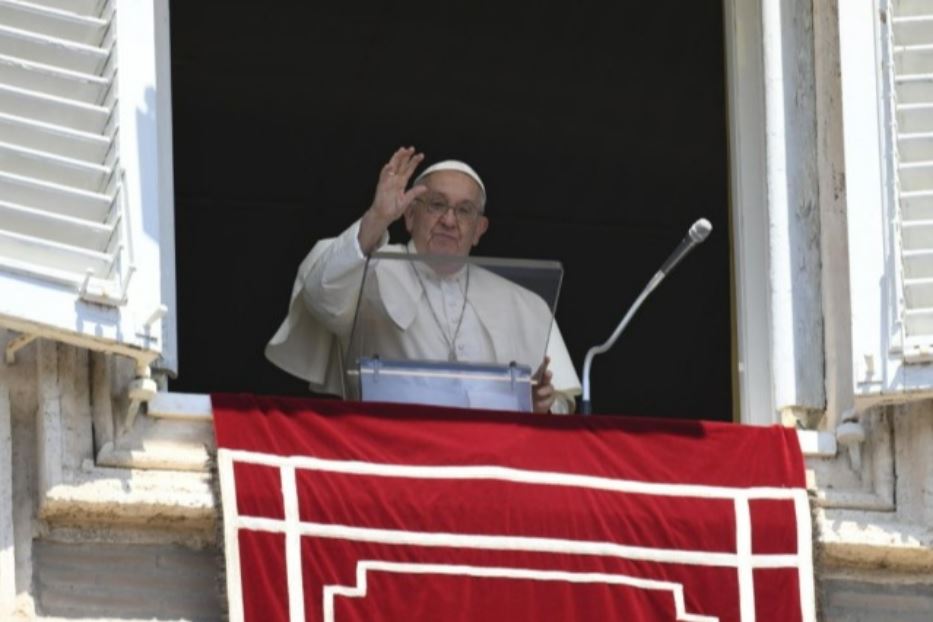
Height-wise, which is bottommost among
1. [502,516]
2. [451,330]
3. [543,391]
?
[502,516]

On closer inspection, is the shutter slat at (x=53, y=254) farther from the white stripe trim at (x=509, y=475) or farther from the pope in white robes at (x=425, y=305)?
the pope in white robes at (x=425, y=305)

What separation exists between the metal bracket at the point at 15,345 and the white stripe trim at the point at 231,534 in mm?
420

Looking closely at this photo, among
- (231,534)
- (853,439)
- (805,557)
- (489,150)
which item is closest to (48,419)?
(231,534)

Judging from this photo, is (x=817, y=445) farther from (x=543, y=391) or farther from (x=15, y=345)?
(x=15, y=345)

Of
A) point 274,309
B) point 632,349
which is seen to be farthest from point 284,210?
point 632,349

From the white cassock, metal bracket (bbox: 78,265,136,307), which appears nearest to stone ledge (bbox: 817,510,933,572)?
the white cassock

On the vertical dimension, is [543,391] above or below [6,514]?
above

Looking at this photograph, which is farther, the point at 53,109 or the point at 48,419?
the point at 53,109

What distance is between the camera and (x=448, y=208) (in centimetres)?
927

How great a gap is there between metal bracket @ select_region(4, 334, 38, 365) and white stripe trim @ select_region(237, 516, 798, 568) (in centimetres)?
53

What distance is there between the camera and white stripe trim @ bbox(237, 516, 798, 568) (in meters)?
7.96

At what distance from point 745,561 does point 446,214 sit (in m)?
1.42

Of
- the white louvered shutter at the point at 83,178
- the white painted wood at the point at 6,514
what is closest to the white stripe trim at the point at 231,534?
the white louvered shutter at the point at 83,178

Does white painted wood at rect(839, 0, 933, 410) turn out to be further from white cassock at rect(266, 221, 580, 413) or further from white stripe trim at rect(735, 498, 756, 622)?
white cassock at rect(266, 221, 580, 413)
